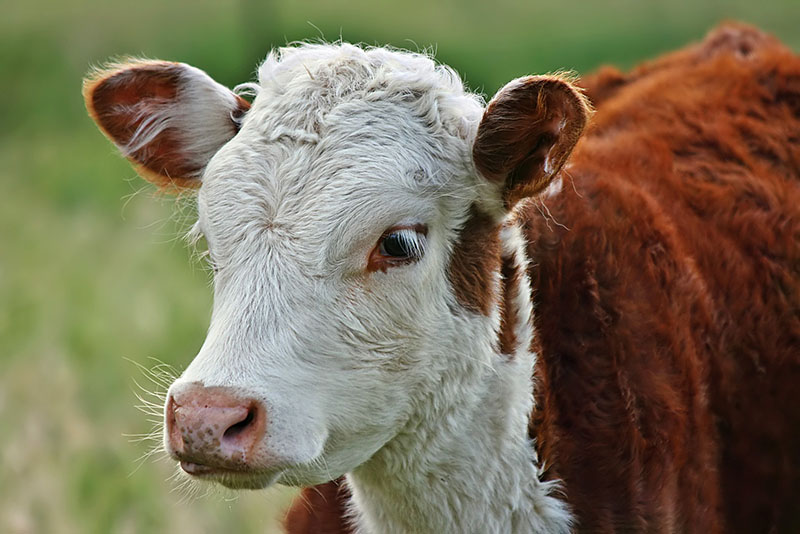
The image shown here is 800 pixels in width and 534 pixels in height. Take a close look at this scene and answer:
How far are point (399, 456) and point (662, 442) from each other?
102 cm

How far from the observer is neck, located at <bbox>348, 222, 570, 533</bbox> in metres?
3.72

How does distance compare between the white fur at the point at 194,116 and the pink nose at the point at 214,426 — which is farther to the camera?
the white fur at the point at 194,116

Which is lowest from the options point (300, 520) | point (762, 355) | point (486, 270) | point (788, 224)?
point (300, 520)

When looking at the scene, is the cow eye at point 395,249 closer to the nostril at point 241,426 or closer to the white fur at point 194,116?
the nostril at point 241,426

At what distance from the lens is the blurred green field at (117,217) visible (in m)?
6.66

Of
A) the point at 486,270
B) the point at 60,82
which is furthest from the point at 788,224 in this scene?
the point at 60,82

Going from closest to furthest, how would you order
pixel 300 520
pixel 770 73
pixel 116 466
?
1. pixel 300 520
2. pixel 770 73
3. pixel 116 466

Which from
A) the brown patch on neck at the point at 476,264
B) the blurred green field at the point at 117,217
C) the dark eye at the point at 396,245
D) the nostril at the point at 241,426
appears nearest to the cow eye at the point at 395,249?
the dark eye at the point at 396,245

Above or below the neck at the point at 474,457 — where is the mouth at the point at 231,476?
above

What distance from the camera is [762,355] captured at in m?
4.55

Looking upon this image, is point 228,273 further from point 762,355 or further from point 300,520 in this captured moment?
point 762,355

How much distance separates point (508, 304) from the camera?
12.8ft

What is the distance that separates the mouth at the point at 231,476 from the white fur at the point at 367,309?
13mm

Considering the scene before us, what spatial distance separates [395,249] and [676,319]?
1393 mm
